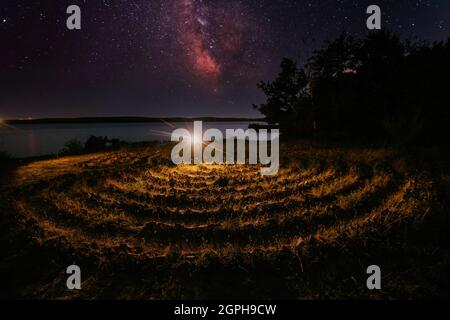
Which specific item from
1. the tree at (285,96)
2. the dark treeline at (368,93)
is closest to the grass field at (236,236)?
the dark treeline at (368,93)

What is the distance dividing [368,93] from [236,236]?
14.3 meters

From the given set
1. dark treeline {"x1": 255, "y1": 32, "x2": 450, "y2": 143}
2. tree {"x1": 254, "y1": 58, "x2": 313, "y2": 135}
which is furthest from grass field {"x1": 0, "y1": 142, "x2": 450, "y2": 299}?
tree {"x1": 254, "y1": 58, "x2": 313, "y2": 135}

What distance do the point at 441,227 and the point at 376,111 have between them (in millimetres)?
12097

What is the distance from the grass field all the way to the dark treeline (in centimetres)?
649

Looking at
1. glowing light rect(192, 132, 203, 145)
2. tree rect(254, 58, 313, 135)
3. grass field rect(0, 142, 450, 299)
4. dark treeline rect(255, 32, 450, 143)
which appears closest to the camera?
grass field rect(0, 142, 450, 299)

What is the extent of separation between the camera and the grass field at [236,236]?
340cm

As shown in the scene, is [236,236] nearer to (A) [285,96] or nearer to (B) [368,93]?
(B) [368,93]

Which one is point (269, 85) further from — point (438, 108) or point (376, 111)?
point (438, 108)

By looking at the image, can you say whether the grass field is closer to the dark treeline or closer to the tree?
the dark treeline

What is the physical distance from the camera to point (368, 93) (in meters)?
15.0

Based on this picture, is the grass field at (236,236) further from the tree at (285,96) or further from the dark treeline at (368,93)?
the tree at (285,96)

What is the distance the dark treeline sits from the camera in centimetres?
1266

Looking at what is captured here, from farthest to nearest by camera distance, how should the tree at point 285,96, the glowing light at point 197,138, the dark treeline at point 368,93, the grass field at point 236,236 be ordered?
the tree at point 285,96 → the glowing light at point 197,138 → the dark treeline at point 368,93 → the grass field at point 236,236

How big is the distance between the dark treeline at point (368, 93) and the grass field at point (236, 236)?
6.49 metres
